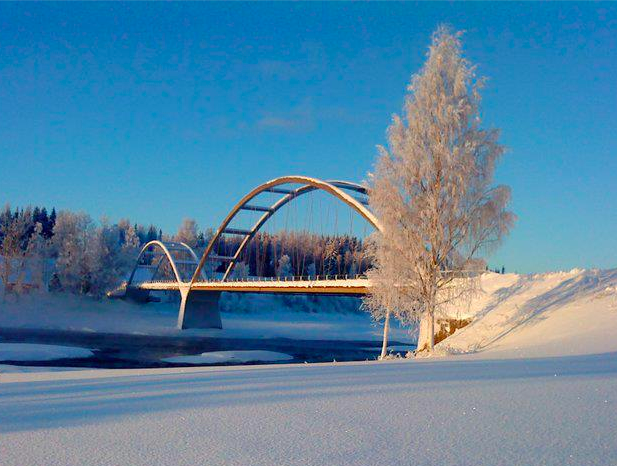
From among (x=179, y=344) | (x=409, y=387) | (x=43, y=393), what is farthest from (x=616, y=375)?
(x=179, y=344)

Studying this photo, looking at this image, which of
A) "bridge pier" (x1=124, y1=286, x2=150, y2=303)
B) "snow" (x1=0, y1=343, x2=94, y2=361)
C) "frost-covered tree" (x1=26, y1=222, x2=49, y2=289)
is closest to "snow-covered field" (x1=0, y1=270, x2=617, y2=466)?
"snow" (x1=0, y1=343, x2=94, y2=361)

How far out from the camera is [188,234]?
10012 cm

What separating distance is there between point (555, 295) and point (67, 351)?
25.9 m

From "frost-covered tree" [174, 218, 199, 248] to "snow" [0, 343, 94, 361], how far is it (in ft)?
215

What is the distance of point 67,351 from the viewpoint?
110 feet

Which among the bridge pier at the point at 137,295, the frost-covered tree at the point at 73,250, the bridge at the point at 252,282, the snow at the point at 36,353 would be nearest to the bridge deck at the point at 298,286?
the bridge at the point at 252,282

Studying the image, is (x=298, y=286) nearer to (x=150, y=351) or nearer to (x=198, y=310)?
(x=150, y=351)

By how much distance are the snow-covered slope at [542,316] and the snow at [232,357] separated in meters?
13.8

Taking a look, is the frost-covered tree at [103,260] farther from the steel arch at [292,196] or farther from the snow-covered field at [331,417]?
the snow-covered field at [331,417]

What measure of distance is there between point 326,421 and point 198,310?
2213 inches

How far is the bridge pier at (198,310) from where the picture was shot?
59375 mm

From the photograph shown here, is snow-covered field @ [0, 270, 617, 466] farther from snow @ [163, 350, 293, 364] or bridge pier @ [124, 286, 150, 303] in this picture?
bridge pier @ [124, 286, 150, 303]

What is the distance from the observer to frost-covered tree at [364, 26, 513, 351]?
1830 cm

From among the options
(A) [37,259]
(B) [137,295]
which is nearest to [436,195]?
(A) [37,259]
